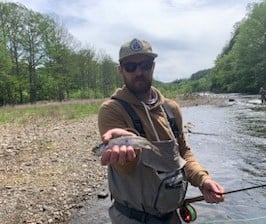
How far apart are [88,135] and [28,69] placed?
41280 mm

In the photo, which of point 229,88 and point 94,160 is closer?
point 94,160

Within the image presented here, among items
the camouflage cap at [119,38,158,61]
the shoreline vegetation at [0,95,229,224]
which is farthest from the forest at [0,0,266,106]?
the camouflage cap at [119,38,158,61]

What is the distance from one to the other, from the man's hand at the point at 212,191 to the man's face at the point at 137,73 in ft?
3.20

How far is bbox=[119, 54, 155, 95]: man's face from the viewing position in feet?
11.5

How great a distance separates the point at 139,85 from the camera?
3.52m

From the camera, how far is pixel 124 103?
342 cm

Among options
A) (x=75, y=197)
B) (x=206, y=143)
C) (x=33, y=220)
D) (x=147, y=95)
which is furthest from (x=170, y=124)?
(x=206, y=143)

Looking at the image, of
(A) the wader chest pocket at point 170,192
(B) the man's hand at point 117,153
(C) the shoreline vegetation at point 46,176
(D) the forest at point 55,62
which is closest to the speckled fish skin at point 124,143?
(B) the man's hand at point 117,153

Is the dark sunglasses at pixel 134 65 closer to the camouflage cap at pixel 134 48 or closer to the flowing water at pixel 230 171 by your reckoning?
the camouflage cap at pixel 134 48

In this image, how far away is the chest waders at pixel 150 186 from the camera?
132 inches

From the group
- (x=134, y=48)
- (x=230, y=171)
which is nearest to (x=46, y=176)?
(x=230, y=171)

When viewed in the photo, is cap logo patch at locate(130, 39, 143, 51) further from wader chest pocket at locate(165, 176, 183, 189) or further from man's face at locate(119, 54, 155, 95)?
wader chest pocket at locate(165, 176, 183, 189)

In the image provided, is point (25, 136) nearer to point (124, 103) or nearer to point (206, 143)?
point (206, 143)

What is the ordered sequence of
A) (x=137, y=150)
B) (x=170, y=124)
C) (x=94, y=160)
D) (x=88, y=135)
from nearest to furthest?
(x=137, y=150) < (x=170, y=124) < (x=94, y=160) < (x=88, y=135)
